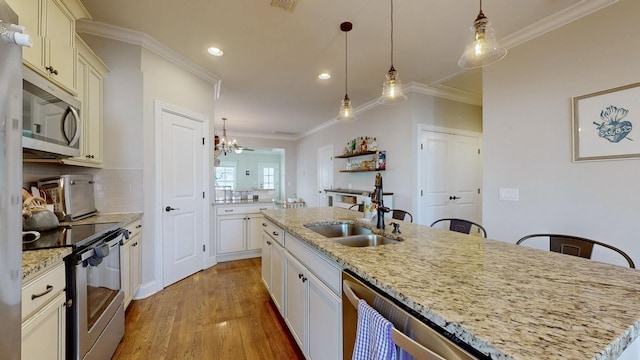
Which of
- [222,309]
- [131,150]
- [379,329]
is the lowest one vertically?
→ [222,309]

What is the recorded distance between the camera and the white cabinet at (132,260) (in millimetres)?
2099

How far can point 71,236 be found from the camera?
143cm

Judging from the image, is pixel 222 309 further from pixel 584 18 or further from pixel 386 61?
pixel 584 18

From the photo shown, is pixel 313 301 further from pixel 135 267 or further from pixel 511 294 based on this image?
pixel 135 267

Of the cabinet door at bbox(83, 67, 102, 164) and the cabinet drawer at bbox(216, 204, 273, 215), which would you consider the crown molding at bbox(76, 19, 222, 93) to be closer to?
the cabinet door at bbox(83, 67, 102, 164)

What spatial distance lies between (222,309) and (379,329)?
2.10 m

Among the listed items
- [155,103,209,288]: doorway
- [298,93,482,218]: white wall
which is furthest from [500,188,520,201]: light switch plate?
[155,103,209,288]: doorway

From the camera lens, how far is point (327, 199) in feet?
19.2

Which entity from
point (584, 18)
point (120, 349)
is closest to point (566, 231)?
point (584, 18)

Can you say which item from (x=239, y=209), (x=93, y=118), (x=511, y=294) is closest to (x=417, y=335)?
(x=511, y=294)

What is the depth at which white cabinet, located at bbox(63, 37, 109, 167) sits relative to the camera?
198cm

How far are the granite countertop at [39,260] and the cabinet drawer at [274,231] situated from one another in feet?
4.04

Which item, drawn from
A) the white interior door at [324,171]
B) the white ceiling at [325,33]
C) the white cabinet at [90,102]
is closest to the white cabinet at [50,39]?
the white cabinet at [90,102]

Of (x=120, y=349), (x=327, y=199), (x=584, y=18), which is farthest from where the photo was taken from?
(x=327, y=199)
